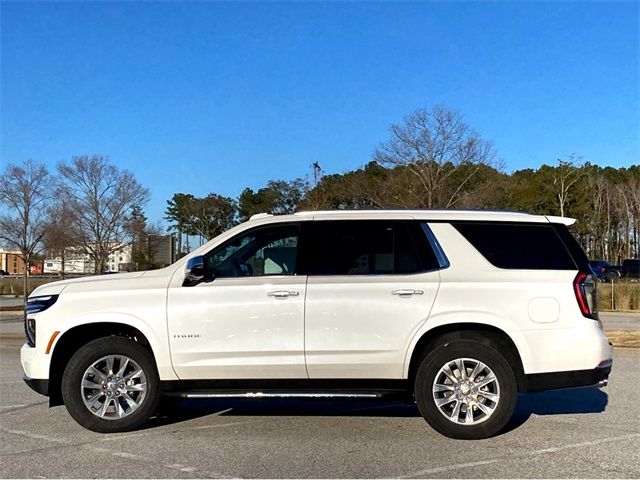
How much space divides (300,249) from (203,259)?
90 centimetres

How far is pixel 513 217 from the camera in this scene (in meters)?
5.81

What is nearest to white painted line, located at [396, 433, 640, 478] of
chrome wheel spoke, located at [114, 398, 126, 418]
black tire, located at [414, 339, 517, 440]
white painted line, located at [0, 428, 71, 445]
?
black tire, located at [414, 339, 517, 440]

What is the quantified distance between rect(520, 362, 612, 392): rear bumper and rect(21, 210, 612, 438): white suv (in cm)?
1

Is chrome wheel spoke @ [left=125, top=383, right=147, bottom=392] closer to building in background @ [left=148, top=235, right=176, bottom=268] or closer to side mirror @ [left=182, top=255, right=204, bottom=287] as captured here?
side mirror @ [left=182, top=255, right=204, bottom=287]

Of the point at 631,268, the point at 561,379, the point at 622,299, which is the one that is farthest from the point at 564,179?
the point at 561,379

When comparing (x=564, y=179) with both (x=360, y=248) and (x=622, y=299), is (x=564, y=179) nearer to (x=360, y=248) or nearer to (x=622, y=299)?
(x=622, y=299)

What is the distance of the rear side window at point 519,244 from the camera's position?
18.4 ft

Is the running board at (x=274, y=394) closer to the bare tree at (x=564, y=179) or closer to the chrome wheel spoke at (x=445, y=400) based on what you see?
the chrome wheel spoke at (x=445, y=400)

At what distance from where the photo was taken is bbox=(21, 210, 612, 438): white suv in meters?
5.43

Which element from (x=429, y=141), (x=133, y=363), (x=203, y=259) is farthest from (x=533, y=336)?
(x=429, y=141)

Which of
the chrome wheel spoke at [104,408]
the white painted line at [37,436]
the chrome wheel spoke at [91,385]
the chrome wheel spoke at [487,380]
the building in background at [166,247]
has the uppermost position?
the building in background at [166,247]

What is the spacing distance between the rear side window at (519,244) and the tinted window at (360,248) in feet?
1.79

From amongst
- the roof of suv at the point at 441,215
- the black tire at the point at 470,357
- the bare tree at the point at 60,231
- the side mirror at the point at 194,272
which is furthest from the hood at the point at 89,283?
the bare tree at the point at 60,231

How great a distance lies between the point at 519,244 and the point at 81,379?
4.22 metres
